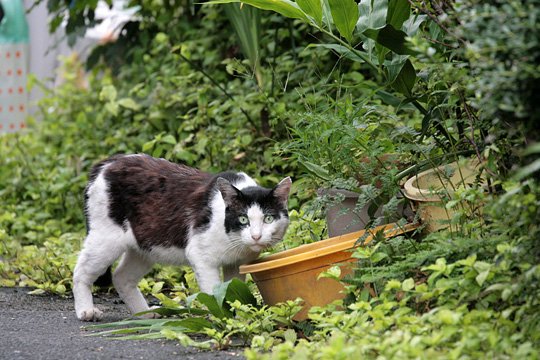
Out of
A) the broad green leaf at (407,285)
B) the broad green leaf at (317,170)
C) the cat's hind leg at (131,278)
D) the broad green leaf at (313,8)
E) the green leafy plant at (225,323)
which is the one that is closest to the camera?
the broad green leaf at (407,285)

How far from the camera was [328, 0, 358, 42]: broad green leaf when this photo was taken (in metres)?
4.51

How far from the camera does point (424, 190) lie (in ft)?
14.1

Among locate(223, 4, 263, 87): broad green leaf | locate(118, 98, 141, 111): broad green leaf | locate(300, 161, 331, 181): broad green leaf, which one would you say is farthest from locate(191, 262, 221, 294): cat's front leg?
locate(118, 98, 141, 111): broad green leaf

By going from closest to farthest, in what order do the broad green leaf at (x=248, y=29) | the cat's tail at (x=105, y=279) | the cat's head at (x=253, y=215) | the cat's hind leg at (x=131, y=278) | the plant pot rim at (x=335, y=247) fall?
the plant pot rim at (x=335, y=247), the cat's head at (x=253, y=215), the cat's hind leg at (x=131, y=278), the cat's tail at (x=105, y=279), the broad green leaf at (x=248, y=29)

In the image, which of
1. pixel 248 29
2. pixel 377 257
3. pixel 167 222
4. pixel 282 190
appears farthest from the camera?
pixel 248 29

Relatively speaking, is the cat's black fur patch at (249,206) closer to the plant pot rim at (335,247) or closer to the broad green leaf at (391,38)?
the plant pot rim at (335,247)

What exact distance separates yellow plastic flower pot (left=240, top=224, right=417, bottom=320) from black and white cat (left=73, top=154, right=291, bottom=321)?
38cm

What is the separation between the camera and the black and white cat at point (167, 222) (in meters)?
4.83

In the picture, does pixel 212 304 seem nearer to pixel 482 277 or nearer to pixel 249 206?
pixel 249 206

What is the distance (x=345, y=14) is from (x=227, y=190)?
1.09 metres

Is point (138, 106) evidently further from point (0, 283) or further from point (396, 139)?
point (396, 139)

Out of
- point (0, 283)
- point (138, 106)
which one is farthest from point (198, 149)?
point (0, 283)

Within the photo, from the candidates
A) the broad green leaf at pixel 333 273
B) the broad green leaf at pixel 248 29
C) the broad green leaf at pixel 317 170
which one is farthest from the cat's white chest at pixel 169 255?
the broad green leaf at pixel 248 29

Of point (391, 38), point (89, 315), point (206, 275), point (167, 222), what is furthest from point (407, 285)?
point (89, 315)
